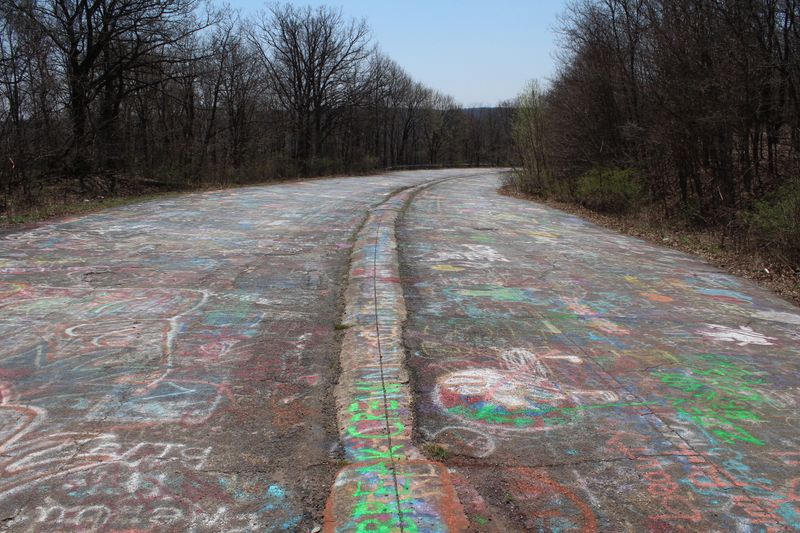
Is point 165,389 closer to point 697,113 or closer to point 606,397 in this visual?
point 606,397

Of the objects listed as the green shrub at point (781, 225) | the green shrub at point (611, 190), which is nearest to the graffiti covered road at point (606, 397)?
the green shrub at point (781, 225)

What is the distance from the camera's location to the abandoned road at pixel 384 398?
8.05ft

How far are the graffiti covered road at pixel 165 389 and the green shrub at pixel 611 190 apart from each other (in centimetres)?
1165

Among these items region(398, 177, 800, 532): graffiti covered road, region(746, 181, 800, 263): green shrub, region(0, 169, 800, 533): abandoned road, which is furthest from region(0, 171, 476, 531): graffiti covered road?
region(746, 181, 800, 263): green shrub

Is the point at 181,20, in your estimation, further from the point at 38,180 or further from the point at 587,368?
the point at 587,368

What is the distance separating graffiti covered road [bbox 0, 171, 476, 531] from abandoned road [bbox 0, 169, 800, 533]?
0.02 m

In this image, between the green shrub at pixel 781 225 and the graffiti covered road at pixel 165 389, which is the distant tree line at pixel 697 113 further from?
the graffiti covered road at pixel 165 389

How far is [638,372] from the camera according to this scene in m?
4.12

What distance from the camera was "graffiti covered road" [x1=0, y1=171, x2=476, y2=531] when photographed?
2.42 m

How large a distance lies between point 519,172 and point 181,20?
50.7 feet

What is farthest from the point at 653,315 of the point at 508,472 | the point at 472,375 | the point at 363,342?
the point at 508,472

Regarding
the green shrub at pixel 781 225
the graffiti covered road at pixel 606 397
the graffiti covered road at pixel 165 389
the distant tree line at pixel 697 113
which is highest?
the distant tree line at pixel 697 113

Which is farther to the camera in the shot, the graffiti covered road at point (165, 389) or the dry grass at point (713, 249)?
the dry grass at point (713, 249)

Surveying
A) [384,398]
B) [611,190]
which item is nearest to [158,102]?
[611,190]
